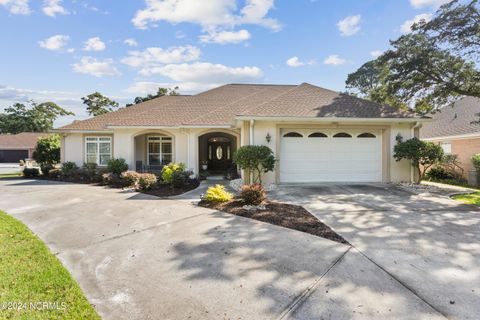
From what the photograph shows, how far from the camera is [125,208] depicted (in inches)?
312

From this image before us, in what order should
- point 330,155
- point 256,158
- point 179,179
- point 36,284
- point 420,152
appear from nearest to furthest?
point 36,284 → point 256,158 → point 420,152 → point 179,179 → point 330,155

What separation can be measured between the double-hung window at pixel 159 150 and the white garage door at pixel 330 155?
8115 mm

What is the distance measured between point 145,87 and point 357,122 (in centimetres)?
2789

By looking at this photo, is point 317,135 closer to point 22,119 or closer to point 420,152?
point 420,152

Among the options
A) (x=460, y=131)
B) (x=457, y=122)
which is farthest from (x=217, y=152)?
(x=457, y=122)

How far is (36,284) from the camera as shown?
347cm

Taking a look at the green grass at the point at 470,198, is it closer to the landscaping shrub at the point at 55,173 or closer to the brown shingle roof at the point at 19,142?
the landscaping shrub at the point at 55,173

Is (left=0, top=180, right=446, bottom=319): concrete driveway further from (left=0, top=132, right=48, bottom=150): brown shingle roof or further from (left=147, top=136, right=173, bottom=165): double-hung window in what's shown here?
Result: (left=0, top=132, right=48, bottom=150): brown shingle roof

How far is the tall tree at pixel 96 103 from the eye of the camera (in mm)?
45000

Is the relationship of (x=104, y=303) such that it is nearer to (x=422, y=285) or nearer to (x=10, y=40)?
(x=422, y=285)

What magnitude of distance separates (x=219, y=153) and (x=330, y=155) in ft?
27.9

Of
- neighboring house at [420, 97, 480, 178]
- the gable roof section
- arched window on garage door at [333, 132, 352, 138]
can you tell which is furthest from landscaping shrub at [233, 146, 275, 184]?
the gable roof section

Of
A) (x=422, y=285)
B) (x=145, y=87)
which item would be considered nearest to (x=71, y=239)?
(x=422, y=285)

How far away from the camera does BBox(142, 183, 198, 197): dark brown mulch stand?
10.4 metres
